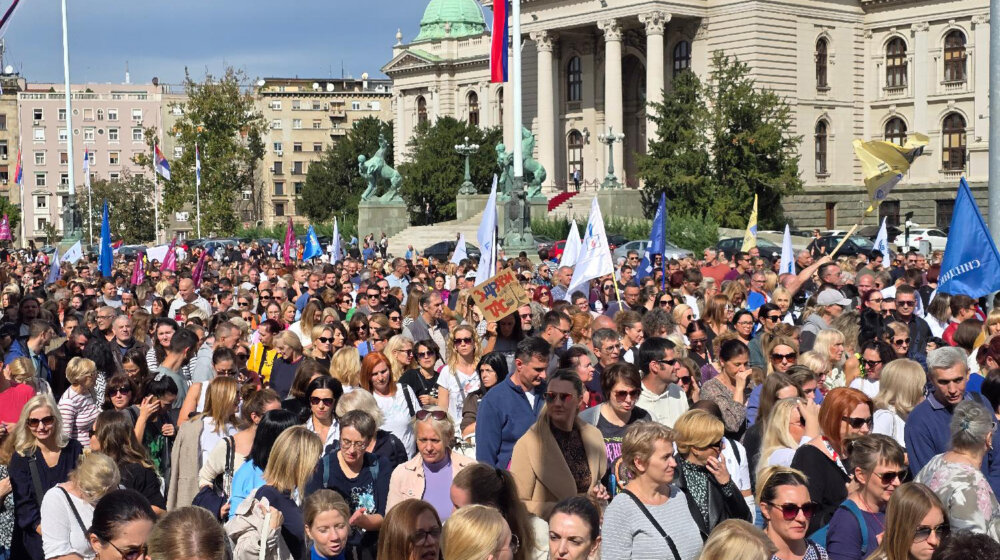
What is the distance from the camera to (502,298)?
1182cm

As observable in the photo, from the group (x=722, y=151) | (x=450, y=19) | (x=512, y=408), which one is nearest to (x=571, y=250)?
(x=512, y=408)

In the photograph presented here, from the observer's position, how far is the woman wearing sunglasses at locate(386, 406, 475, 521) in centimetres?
745

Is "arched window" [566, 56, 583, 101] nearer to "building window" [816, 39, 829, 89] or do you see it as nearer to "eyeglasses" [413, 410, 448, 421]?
"building window" [816, 39, 829, 89]

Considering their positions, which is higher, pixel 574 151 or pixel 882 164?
pixel 574 151

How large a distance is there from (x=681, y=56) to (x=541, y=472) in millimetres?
60890

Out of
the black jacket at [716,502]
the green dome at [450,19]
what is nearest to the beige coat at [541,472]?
the black jacket at [716,502]

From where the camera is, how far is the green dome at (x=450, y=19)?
3669 inches

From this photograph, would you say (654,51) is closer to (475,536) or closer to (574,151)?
(574,151)

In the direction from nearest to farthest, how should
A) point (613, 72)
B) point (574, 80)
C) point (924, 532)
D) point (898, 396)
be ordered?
point (924, 532) < point (898, 396) < point (613, 72) < point (574, 80)

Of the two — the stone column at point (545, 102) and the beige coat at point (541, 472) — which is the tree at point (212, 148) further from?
the beige coat at point (541, 472)

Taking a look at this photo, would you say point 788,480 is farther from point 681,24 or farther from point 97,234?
point 97,234

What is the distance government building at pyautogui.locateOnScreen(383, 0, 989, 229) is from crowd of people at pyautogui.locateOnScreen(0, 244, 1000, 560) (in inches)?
1935

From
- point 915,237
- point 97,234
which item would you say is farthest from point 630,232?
point 97,234

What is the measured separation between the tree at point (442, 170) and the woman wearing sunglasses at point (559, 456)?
66.0m
